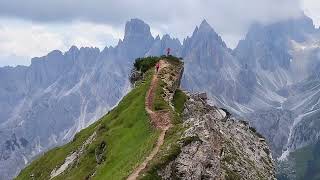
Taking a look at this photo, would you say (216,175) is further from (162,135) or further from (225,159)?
(225,159)

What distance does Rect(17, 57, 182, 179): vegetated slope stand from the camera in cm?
6462

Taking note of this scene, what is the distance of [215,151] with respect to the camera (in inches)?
2404

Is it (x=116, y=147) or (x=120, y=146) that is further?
(x=116, y=147)

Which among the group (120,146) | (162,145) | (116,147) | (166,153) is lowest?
(116,147)

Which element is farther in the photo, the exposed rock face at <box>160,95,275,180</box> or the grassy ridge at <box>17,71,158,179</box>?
the grassy ridge at <box>17,71,158,179</box>

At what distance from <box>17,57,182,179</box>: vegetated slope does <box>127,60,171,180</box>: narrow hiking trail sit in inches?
25.6

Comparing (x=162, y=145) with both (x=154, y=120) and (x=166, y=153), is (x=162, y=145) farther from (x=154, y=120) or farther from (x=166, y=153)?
(x=154, y=120)

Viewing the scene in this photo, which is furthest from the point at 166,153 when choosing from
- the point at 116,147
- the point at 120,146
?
the point at 116,147

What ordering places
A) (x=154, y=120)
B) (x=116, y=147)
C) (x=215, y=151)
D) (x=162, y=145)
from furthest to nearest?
(x=154, y=120), (x=116, y=147), (x=215, y=151), (x=162, y=145)

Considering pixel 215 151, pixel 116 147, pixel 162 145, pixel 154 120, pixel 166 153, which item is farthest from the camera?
pixel 154 120

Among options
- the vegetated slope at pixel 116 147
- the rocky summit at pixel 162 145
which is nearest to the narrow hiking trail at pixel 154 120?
the rocky summit at pixel 162 145

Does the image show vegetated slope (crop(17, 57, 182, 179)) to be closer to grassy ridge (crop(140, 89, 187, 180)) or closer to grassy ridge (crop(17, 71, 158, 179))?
grassy ridge (crop(17, 71, 158, 179))

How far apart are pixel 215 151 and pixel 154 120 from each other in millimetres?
15416

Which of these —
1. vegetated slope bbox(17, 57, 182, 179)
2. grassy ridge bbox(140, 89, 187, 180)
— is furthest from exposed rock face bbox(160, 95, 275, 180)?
vegetated slope bbox(17, 57, 182, 179)
